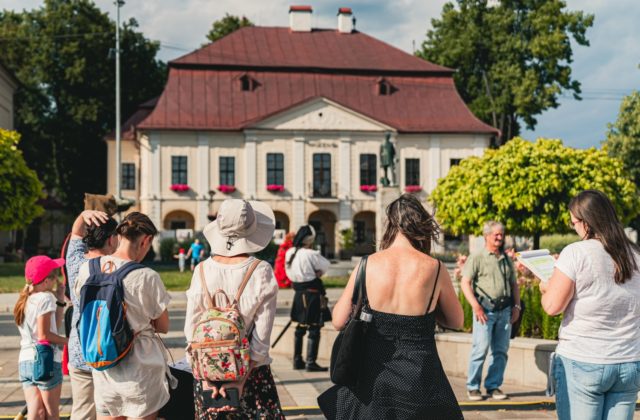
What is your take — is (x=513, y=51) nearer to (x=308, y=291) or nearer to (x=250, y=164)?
(x=250, y=164)

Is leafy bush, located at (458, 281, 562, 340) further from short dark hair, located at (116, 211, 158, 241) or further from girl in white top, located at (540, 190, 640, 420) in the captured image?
short dark hair, located at (116, 211, 158, 241)

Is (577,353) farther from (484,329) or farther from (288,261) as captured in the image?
(288,261)

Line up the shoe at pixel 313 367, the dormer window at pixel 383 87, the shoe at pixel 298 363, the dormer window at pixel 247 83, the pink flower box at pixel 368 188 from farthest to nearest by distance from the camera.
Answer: the dormer window at pixel 383 87, the pink flower box at pixel 368 188, the dormer window at pixel 247 83, the shoe at pixel 298 363, the shoe at pixel 313 367

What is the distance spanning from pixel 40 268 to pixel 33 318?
361mm

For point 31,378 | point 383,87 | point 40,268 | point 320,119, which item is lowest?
point 31,378

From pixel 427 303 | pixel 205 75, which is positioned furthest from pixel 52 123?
pixel 427 303

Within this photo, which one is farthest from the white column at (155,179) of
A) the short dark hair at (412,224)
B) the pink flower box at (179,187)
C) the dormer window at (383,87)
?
the short dark hair at (412,224)

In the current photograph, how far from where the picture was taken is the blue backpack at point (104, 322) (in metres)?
4.46

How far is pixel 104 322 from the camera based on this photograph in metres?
4.46

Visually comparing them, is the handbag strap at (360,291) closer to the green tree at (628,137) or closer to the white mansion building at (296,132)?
the white mansion building at (296,132)

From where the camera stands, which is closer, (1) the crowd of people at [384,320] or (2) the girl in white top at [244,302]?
(1) the crowd of people at [384,320]

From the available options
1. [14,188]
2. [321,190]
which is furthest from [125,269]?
[321,190]

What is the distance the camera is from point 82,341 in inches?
178

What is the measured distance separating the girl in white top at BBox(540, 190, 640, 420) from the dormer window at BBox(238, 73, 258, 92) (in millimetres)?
44748
